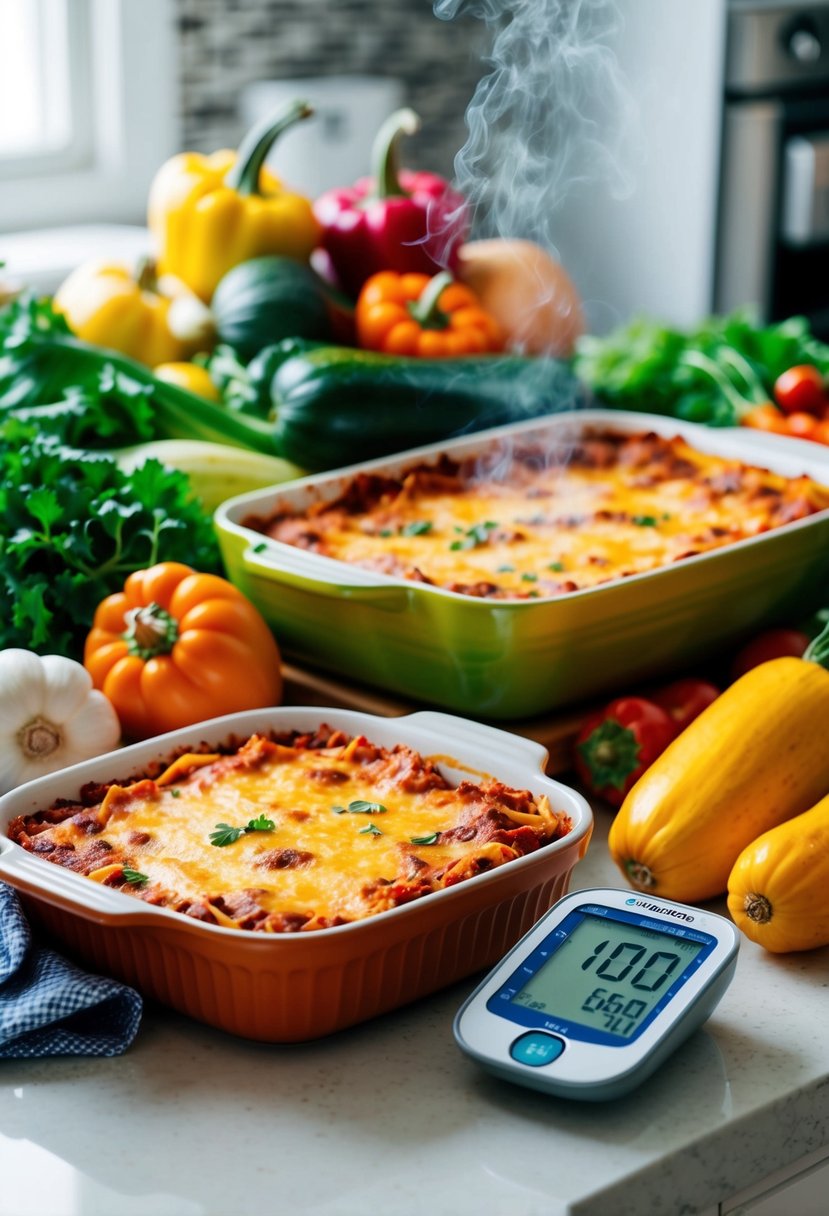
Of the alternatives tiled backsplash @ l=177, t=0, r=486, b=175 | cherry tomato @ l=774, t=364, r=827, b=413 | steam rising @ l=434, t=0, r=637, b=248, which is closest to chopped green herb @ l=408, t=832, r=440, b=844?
cherry tomato @ l=774, t=364, r=827, b=413

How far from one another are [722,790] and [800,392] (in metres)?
0.87

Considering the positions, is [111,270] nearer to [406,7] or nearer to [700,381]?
[700,381]

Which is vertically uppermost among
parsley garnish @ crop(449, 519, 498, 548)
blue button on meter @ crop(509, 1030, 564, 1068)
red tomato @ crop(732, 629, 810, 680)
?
parsley garnish @ crop(449, 519, 498, 548)

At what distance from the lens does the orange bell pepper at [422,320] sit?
6.13ft

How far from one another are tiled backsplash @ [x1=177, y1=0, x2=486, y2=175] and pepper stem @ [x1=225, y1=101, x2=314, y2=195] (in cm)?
159

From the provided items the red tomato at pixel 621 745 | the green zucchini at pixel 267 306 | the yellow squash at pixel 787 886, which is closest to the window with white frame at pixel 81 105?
the green zucchini at pixel 267 306

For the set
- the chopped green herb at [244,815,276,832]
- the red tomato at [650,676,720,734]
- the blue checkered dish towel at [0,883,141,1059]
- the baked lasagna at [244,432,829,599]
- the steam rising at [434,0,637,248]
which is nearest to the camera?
the blue checkered dish towel at [0,883,141,1059]

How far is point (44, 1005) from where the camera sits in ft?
3.03

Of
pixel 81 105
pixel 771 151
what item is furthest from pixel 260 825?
pixel 81 105

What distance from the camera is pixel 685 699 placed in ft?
4.21

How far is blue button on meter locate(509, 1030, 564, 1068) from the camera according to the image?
0.86 metres

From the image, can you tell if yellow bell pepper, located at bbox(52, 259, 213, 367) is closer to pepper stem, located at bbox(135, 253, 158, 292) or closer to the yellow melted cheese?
pepper stem, located at bbox(135, 253, 158, 292)

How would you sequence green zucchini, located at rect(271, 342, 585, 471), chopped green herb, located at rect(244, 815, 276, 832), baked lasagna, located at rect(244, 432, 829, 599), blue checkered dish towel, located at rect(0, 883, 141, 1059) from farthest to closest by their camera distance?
1. green zucchini, located at rect(271, 342, 585, 471)
2. baked lasagna, located at rect(244, 432, 829, 599)
3. chopped green herb, located at rect(244, 815, 276, 832)
4. blue checkered dish towel, located at rect(0, 883, 141, 1059)

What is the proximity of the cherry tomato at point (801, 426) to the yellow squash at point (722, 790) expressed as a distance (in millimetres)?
680
